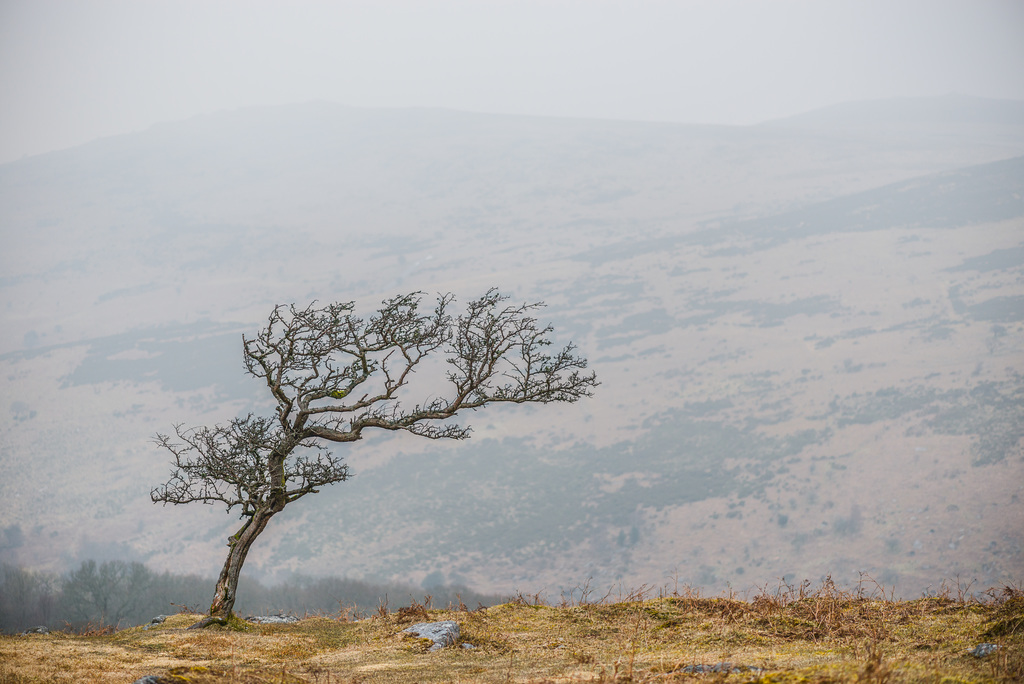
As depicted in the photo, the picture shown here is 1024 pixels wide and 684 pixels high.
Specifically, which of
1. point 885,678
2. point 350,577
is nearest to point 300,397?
point 885,678

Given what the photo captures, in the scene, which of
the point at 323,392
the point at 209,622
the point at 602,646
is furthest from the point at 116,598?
the point at 602,646

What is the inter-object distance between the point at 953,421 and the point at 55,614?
7857 inches

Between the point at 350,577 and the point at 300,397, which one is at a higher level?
the point at 300,397

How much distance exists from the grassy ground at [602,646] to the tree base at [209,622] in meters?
0.21

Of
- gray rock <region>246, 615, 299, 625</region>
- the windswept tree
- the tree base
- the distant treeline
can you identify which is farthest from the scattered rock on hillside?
the distant treeline

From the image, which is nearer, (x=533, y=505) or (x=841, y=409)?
(x=533, y=505)

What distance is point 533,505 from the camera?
17562 cm

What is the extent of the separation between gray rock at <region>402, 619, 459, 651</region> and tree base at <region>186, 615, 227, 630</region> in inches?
148

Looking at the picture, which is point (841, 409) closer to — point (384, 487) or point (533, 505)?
point (533, 505)

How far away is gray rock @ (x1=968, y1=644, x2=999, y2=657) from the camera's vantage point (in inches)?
225

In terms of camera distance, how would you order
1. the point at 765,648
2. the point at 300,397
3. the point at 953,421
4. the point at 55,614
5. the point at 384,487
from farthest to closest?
the point at 384,487 < the point at 953,421 < the point at 55,614 < the point at 300,397 < the point at 765,648

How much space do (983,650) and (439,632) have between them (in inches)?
258

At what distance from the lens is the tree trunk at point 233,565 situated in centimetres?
1167

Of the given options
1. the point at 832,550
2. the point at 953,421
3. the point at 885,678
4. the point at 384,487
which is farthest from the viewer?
the point at 384,487
